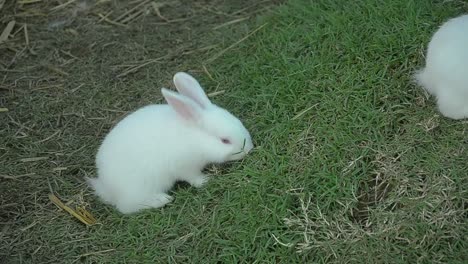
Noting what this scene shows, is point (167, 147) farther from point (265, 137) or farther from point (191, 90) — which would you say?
point (265, 137)

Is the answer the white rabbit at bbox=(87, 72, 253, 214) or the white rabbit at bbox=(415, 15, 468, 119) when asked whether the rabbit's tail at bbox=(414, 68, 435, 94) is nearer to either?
the white rabbit at bbox=(415, 15, 468, 119)

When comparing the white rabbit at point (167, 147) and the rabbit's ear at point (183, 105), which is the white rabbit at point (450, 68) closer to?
the white rabbit at point (167, 147)

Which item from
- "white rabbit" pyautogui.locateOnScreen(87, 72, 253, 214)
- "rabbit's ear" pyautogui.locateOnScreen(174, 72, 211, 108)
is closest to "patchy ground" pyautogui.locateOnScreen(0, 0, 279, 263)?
"white rabbit" pyautogui.locateOnScreen(87, 72, 253, 214)

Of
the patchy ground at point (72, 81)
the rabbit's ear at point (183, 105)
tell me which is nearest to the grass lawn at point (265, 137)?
the patchy ground at point (72, 81)

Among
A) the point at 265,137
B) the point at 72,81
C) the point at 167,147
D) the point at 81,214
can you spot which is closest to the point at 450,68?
the point at 265,137

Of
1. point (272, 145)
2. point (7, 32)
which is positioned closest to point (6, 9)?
point (7, 32)

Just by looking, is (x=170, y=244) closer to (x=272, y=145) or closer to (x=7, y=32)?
(x=272, y=145)

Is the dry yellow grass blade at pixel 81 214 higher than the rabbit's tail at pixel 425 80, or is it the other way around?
the rabbit's tail at pixel 425 80
